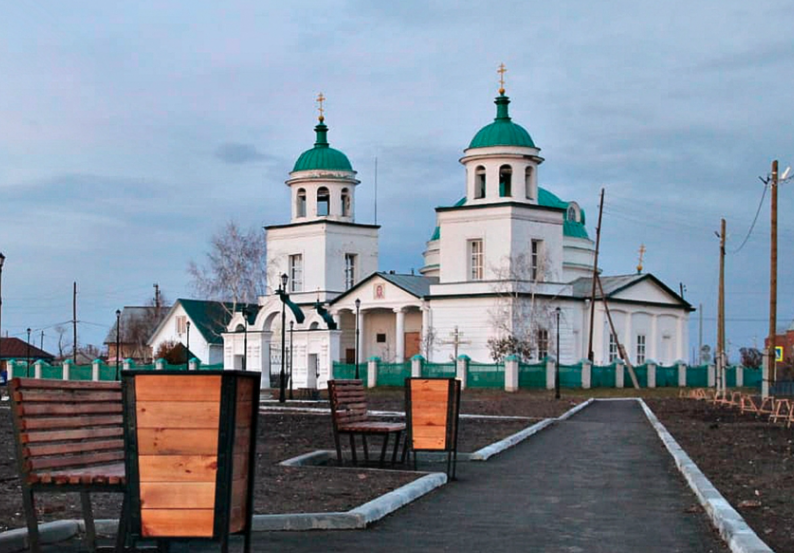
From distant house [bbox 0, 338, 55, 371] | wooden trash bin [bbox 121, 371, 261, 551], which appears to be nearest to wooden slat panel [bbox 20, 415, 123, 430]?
wooden trash bin [bbox 121, 371, 261, 551]

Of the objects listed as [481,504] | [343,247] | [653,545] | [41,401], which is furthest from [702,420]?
[343,247]

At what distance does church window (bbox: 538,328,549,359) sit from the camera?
62969 millimetres

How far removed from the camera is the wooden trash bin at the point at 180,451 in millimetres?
6676

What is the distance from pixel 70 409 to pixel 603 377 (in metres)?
53.2

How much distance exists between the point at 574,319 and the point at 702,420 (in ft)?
118

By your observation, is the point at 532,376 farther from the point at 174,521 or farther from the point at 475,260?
the point at 174,521

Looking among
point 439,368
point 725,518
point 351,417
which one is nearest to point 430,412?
point 351,417

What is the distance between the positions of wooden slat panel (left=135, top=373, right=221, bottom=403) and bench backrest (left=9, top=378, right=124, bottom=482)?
0.75 m

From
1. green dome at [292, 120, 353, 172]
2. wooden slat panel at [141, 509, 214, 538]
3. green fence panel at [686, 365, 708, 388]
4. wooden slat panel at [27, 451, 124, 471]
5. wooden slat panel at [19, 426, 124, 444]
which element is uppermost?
green dome at [292, 120, 353, 172]

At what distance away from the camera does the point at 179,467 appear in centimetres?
675

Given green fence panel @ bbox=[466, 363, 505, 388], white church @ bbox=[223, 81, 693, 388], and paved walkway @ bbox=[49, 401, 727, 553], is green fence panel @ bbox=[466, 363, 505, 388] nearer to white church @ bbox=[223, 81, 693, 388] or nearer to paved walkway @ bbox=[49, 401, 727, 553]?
white church @ bbox=[223, 81, 693, 388]

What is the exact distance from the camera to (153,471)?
6758mm

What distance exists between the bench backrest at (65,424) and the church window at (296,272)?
62.6 meters

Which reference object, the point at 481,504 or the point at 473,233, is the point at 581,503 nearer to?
the point at 481,504
